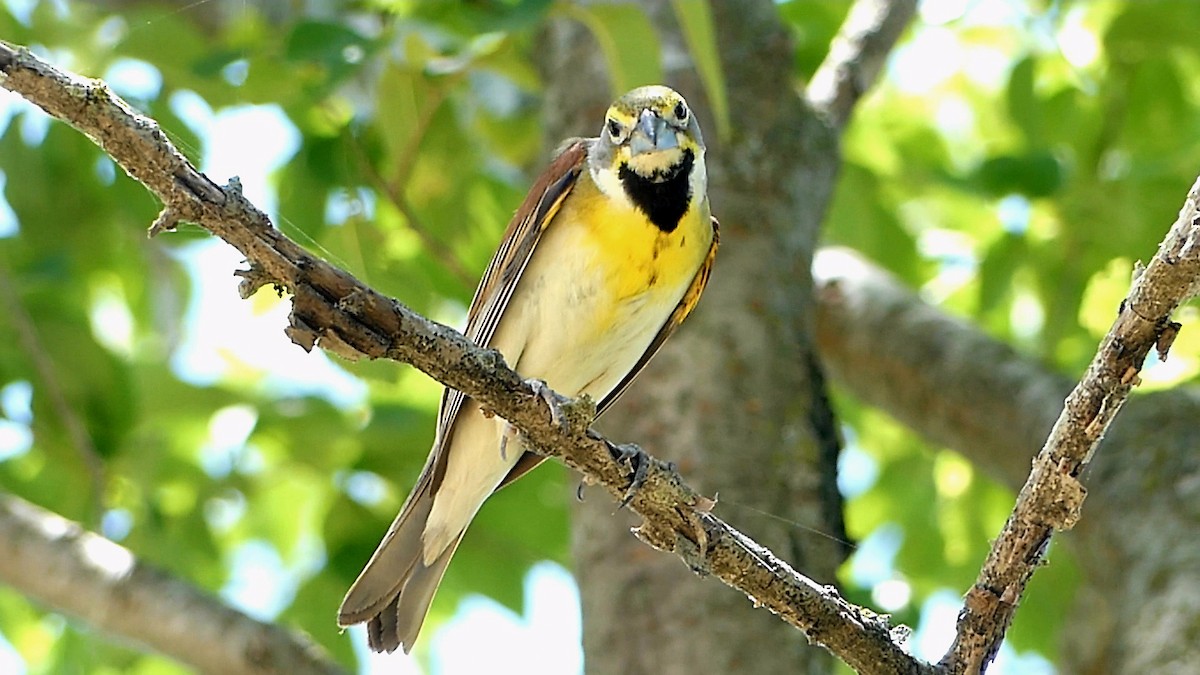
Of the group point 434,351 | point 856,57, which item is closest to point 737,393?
point 856,57

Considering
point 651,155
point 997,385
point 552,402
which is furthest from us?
point 997,385

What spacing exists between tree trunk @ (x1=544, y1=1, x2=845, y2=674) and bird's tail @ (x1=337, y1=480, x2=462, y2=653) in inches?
26.8

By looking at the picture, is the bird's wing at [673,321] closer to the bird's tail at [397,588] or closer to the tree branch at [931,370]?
the bird's tail at [397,588]

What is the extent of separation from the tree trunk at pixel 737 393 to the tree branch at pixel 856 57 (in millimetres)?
218

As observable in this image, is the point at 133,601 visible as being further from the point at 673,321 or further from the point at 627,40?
the point at 627,40

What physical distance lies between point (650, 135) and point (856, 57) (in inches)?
77.1

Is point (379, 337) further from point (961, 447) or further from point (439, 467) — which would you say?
point (961, 447)

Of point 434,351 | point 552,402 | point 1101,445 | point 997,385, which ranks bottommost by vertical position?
point 434,351

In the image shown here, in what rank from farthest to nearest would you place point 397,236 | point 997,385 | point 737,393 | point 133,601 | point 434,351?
point 397,236 < point 997,385 < point 737,393 < point 133,601 < point 434,351

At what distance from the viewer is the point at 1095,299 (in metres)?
5.93

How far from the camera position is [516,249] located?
12.9ft

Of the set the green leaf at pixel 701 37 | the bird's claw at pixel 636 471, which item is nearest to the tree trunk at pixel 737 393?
the green leaf at pixel 701 37

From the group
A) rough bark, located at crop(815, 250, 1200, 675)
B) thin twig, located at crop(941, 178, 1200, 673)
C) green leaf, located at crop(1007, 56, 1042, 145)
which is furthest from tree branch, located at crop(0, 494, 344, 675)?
green leaf, located at crop(1007, 56, 1042, 145)

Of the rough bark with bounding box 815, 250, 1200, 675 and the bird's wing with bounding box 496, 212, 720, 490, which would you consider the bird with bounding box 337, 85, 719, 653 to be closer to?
the bird's wing with bounding box 496, 212, 720, 490
